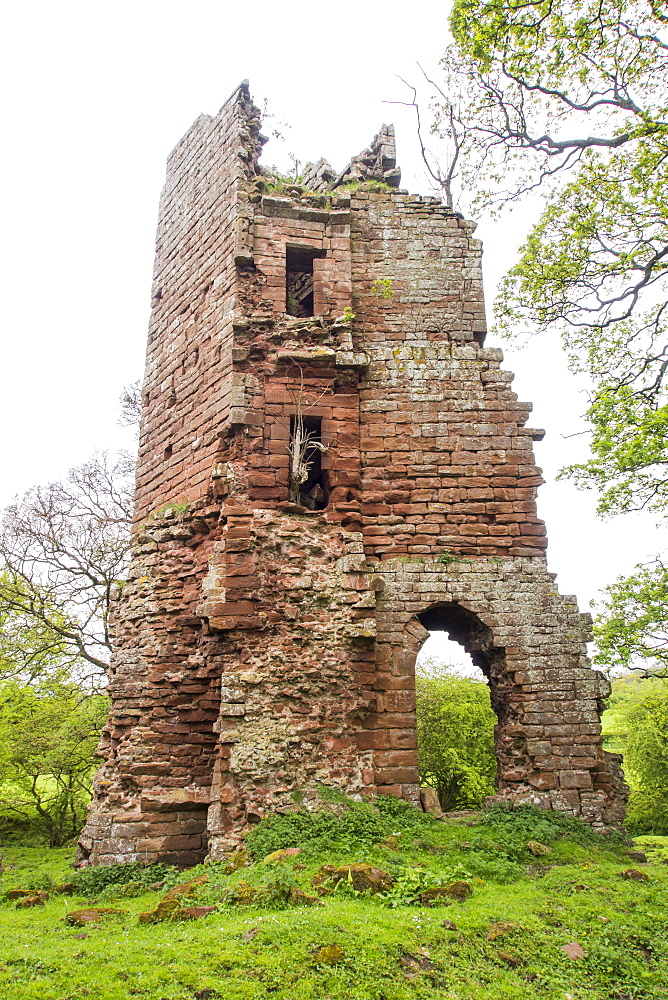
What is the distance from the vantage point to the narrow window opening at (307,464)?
8.45 metres

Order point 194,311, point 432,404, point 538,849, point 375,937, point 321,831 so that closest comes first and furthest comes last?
point 375,937, point 321,831, point 538,849, point 432,404, point 194,311

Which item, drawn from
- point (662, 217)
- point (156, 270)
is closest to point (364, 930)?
point (662, 217)

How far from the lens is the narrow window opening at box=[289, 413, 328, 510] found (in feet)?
27.7

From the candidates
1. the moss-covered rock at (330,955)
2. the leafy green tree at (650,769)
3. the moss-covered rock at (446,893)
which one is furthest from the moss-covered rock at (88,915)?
the leafy green tree at (650,769)

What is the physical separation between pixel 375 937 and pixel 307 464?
214 inches

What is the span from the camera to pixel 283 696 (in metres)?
7.39

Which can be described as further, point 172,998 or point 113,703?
point 113,703

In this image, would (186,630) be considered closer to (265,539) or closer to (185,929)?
(265,539)

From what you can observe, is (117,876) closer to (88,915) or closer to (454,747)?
(88,915)

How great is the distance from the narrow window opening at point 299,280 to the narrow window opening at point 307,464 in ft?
6.69

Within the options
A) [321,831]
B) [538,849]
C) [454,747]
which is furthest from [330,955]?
[454,747]

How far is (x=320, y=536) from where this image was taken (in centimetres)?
820

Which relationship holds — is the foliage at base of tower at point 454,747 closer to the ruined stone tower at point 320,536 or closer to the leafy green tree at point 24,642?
the ruined stone tower at point 320,536

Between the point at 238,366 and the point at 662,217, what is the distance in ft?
21.7
